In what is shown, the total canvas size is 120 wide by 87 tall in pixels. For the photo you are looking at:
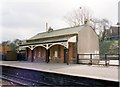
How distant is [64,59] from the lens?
81.6 ft

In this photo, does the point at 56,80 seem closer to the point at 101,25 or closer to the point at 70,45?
the point at 70,45

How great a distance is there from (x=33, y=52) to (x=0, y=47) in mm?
13497

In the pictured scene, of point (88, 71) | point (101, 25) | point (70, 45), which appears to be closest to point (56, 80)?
point (88, 71)

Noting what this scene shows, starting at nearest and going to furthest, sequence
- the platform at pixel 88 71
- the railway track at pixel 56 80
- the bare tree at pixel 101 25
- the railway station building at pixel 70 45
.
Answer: the railway track at pixel 56 80 → the platform at pixel 88 71 → the railway station building at pixel 70 45 → the bare tree at pixel 101 25

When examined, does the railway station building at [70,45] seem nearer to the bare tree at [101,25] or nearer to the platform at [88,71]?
the platform at [88,71]

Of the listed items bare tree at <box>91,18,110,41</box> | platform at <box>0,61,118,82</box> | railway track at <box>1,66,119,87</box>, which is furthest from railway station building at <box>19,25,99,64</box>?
bare tree at <box>91,18,110,41</box>

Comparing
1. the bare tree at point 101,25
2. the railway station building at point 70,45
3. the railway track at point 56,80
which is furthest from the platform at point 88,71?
the bare tree at point 101,25

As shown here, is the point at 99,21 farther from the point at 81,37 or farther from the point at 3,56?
the point at 81,37

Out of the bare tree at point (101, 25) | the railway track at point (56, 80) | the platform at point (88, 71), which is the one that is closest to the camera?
the railway track at point (56, 80)

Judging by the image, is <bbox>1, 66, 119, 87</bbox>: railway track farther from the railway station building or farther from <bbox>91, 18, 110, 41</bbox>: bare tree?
<bbox>91, 18, 110, 41</bbox>: bare tree

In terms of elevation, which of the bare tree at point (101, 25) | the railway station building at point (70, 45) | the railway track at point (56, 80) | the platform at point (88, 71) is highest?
the bare tree at point (101, 25)

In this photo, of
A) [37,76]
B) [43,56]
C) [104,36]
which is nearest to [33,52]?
[43,56]

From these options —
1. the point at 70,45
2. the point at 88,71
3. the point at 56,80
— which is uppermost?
the point at 70,45

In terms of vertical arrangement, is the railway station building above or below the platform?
above
